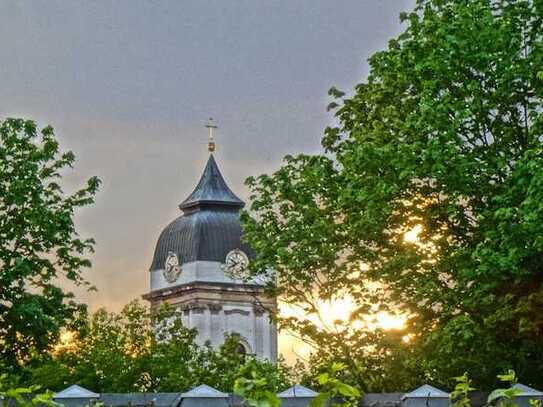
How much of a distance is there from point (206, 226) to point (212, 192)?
336 centimetres

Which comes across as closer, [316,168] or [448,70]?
[448,70]

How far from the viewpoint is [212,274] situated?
364ft

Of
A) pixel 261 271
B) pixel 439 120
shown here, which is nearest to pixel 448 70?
pixel 439 120

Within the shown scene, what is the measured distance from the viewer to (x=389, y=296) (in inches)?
1294

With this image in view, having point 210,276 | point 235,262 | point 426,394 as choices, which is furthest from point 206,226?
point 426,394

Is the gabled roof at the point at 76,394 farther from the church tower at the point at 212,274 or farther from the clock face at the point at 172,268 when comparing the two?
the clock face at the point at 172,268

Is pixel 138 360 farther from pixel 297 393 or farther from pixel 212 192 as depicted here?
pixel 212 192

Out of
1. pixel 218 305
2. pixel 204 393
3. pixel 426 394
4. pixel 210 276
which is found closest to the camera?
pixel 204 393

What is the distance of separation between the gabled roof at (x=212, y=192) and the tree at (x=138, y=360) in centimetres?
4276

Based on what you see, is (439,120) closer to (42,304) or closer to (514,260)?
(514,260)

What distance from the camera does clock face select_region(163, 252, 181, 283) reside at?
111500 mm

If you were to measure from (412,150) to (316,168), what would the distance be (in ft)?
18.1

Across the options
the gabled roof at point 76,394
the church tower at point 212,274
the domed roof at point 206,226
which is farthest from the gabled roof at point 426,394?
the domed roof at point 206,226

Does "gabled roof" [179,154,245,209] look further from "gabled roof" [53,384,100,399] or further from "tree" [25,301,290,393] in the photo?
"gabled roof" [53,384,100,399]
